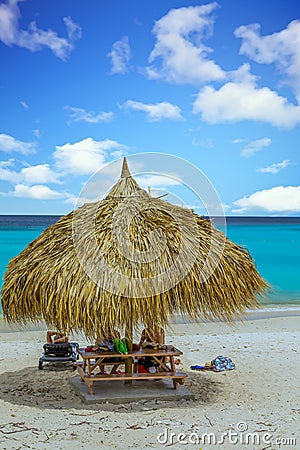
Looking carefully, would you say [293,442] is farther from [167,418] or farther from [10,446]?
[10,446]

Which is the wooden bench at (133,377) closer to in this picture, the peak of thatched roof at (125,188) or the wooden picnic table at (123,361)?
the wooden picnic table at (123,361)

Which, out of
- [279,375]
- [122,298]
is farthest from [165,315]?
[279,375]

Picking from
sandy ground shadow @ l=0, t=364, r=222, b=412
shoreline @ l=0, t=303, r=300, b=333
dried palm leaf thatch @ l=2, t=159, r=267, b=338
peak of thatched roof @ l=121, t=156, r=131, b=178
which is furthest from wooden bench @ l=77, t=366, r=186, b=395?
shoreline @ l=0, t=303, r=300, b=333

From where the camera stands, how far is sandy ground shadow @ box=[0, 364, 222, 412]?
18.2 feet

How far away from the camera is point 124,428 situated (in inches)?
195

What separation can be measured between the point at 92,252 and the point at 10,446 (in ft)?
5.59

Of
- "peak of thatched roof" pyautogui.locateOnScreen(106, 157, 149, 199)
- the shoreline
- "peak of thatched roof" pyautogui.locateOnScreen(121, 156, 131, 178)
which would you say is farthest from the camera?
the shoreline

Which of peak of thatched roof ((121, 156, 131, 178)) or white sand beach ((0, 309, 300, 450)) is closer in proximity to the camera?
white sand beach ((0, 309, 300, 450))

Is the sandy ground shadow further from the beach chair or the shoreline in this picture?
the shoreline

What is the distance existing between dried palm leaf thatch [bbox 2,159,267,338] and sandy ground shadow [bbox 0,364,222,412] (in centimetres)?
74

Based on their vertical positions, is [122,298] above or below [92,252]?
below

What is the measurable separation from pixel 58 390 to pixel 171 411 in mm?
1333

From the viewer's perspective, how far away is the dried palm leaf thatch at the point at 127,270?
5.27 meters

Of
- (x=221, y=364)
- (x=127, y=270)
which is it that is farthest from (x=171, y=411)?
(x=221, y=364)
